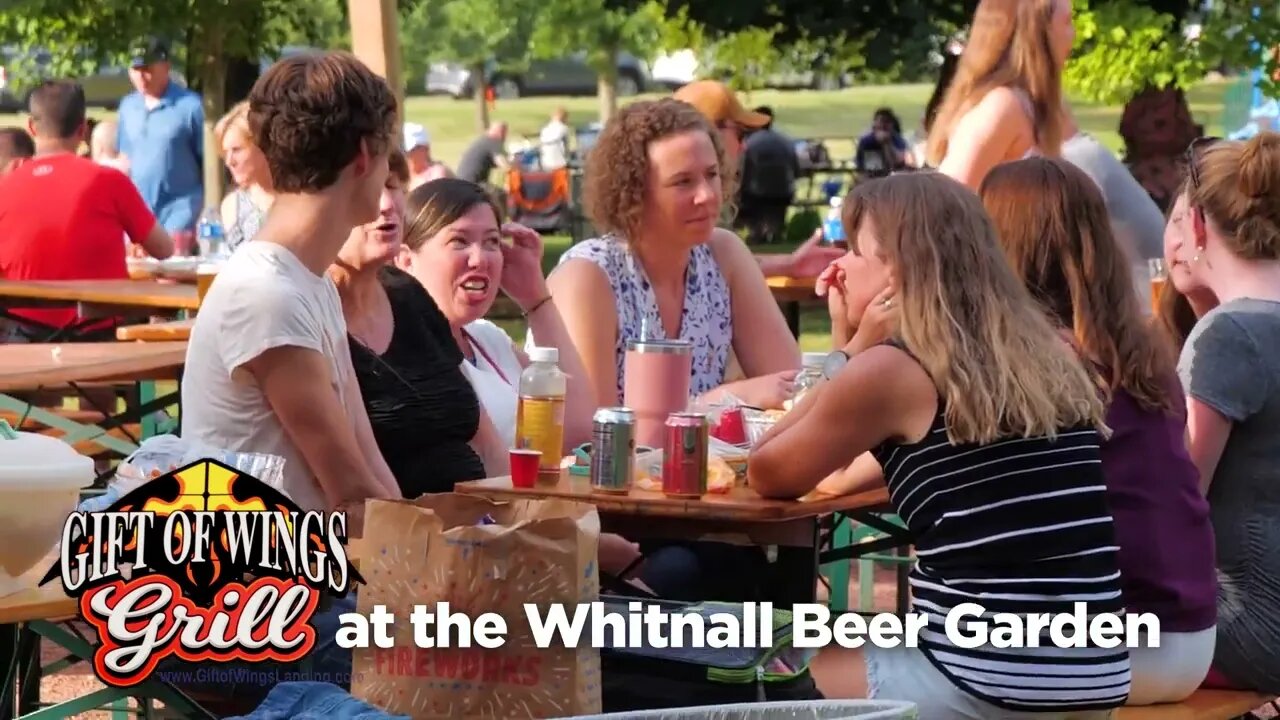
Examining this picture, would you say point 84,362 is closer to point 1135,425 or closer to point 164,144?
point 1135,425

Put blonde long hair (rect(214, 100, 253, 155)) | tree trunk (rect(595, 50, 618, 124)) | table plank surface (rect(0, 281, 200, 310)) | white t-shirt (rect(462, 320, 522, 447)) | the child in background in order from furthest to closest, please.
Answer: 1. tree trunk (rect(595, 50, 618, 124))
2. the child in background
3. table plank surface (rect(0, 281, 200, 310))
4. blonde long hair (rect(214, 100, 253, 155))
5. white t-shirt (rect(462, 320, 522, 447))

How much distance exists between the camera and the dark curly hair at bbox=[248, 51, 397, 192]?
11.6ft

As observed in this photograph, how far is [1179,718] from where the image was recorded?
3.50m

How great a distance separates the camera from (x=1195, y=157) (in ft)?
13.5

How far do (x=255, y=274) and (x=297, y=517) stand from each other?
2.21 feet

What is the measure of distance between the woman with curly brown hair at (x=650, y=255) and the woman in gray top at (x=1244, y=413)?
3.97ft

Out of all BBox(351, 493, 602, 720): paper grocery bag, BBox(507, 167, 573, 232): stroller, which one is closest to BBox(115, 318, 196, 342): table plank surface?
BBox(351, 493, 602, 720): paper grocery bag

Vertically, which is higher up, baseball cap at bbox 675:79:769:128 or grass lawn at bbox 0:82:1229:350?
grass lawn at bbox 0:82:1229:350

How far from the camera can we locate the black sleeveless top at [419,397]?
4.19 metres

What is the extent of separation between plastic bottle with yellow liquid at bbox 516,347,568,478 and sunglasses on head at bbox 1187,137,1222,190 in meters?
1.32

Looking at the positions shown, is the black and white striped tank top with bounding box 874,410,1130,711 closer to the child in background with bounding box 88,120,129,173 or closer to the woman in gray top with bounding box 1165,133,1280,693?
the woman in gray top with bounding box 1165,133,1280,693

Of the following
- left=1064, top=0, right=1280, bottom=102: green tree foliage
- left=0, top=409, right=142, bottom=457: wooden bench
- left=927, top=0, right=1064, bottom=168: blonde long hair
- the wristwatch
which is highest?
left=1064, top=0, right=1280, bottom=102: green tree foliage

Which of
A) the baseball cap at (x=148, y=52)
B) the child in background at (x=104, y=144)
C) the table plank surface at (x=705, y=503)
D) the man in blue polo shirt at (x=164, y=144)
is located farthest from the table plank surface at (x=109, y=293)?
the child in background at (x=104, y=144)

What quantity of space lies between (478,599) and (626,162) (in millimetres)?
2496
